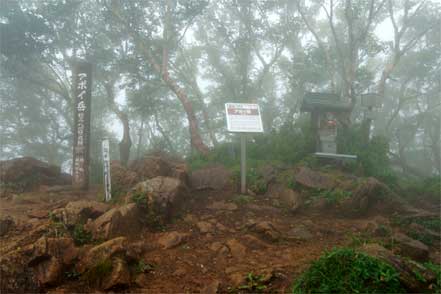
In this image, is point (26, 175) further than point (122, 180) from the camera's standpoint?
Yes

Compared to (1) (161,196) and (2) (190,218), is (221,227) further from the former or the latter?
(1) (161,196)

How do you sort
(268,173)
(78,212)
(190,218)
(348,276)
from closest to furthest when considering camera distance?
(348,276) < (78,212) < (190,218) < (268,173)

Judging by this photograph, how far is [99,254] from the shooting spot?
456 cm

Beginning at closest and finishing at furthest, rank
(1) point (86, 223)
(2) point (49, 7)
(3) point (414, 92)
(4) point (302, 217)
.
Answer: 1. (1) point (86, 223)
2. (4) point (302, 217)
3. (2) point (49, 7)
4. (3) point (414, 92)

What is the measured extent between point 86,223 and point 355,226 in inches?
216

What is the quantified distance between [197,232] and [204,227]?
0.21 metres

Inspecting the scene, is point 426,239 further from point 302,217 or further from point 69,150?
point 69,150

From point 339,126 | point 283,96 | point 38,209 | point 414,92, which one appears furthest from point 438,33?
point 38,209

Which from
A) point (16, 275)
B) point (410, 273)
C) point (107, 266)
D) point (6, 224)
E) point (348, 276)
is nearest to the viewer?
point (348, 276)

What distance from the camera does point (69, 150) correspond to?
24.4 metres

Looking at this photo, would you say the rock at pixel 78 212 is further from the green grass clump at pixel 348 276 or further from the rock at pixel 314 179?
the rock at pixel 314 179

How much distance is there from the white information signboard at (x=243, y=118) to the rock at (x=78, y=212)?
11.4 feet

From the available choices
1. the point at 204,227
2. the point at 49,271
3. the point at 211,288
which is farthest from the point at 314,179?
the point at 49,271

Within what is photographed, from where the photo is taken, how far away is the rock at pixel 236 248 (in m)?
5.45
